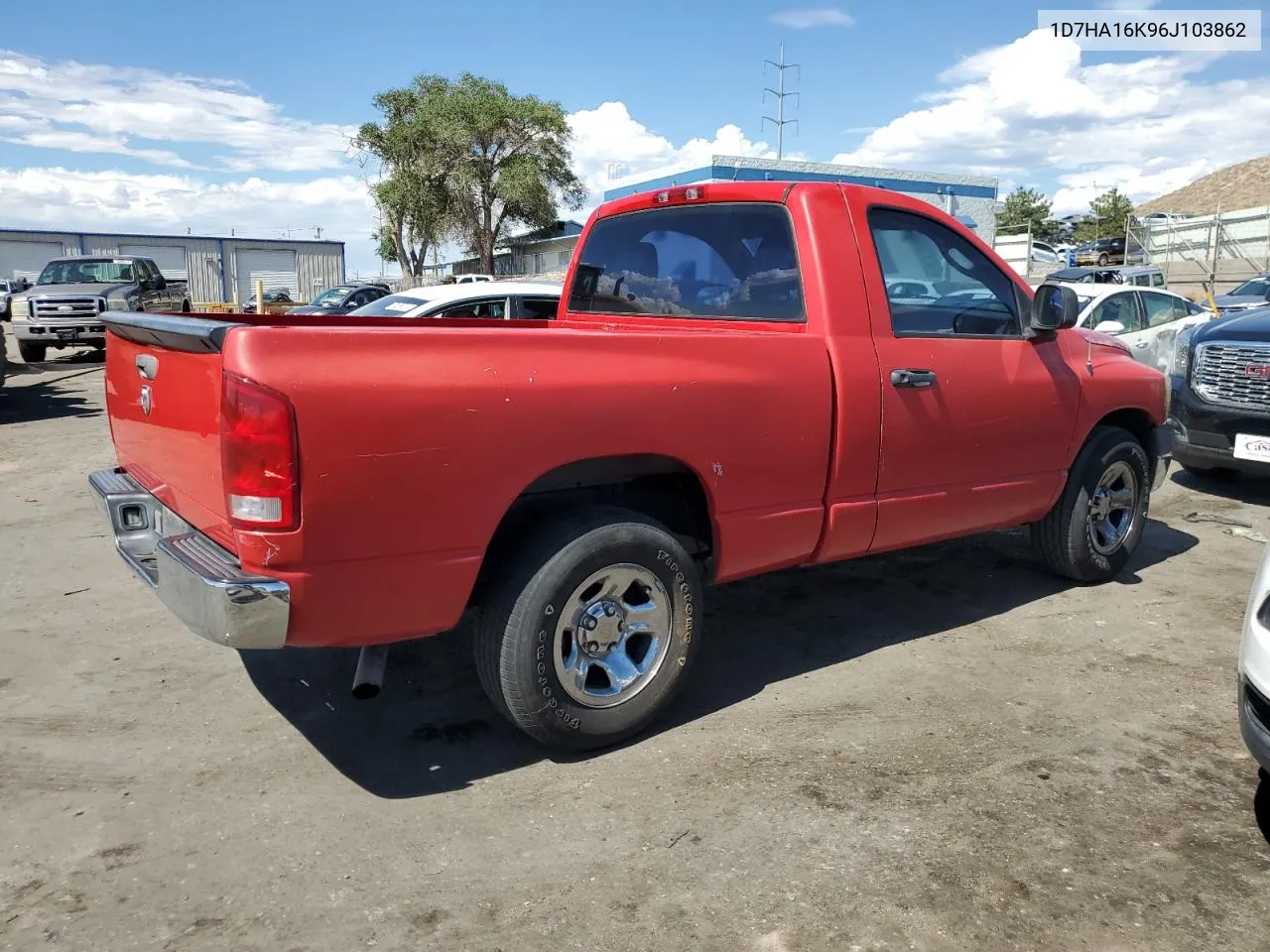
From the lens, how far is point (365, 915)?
251 cm

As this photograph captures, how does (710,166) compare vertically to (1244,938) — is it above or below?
above

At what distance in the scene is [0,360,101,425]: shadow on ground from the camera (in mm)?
11953

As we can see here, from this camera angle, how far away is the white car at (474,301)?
8133 millimetres

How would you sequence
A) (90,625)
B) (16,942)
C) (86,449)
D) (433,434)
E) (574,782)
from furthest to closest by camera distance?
(86,449), (90,625), (574,782), (433,434), (16,942)

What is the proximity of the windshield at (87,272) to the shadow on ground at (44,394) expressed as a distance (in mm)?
1542

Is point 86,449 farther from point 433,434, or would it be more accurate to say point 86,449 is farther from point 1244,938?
point 1244,938

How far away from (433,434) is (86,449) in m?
8.21

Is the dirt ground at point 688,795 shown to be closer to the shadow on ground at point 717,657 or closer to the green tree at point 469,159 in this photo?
the shadow on ground at point 717,657

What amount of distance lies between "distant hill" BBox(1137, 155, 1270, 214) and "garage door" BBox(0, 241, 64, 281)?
79293 millimetres

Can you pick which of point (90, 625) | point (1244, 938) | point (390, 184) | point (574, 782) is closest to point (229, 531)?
point (574, 782)

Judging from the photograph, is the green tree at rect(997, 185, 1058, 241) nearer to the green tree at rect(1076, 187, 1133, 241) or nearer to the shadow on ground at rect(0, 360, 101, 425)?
the green tree at rect(1076, 187, 1133, 241)

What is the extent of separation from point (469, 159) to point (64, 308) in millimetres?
27978

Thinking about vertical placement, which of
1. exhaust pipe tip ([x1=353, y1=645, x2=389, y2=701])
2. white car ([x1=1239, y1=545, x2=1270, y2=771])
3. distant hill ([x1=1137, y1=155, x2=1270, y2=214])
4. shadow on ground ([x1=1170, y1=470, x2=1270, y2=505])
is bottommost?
shadow on ground ([x1=1170, y1=470, x2=1270, y2=505])

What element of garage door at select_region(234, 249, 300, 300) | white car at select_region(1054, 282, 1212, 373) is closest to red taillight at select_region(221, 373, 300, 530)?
white car at select_region(1054, 282, 1212, 373)
